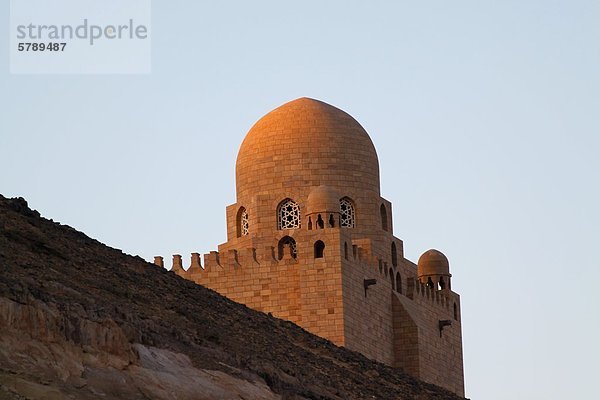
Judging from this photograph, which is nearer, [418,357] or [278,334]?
[278,334]

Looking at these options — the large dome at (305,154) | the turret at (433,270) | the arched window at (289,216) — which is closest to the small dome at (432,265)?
the turret at (433,270)

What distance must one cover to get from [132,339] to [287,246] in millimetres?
18616

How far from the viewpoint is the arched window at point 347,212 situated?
129 feet

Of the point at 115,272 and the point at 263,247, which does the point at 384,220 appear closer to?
the point at 263,247

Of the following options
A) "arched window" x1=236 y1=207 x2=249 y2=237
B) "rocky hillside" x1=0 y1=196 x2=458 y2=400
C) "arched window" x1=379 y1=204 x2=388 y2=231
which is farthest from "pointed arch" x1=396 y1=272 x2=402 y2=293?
"rocky hillside" x1=0 y1=196 x2=458 y2=400

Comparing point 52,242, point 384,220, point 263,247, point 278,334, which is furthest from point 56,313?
point 384,220

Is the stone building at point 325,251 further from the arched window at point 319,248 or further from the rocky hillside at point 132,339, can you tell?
the rocky hillside at point 132,339

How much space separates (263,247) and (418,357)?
167 inches

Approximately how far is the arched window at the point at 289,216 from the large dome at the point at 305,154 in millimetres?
426

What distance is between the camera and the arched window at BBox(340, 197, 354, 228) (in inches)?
1551

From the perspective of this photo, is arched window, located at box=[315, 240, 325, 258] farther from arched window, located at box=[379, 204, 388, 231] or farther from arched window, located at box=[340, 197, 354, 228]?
arched window, located at box=[379, 204, 388, 231]

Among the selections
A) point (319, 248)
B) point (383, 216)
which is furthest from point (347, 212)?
point (319, 248)

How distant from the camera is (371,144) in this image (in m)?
40.7

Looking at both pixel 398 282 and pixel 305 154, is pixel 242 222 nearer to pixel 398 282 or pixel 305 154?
pixel 305 154
